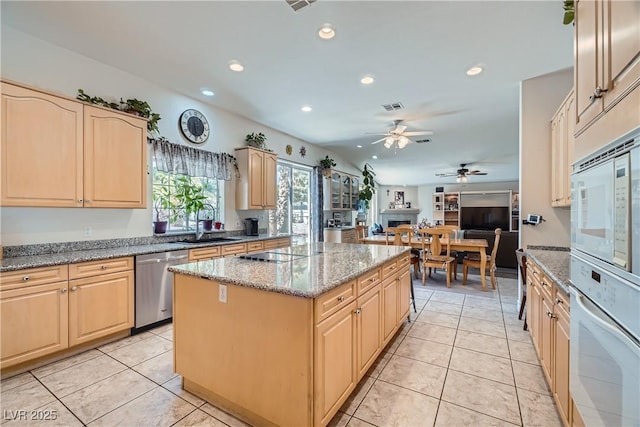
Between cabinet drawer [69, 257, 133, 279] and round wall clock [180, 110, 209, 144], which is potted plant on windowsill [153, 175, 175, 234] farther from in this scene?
cabinet drawer [69, 257, 133, 279]

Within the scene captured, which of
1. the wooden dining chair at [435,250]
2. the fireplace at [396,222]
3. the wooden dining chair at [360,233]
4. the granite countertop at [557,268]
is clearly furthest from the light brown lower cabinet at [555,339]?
the fireplace at [396,222]

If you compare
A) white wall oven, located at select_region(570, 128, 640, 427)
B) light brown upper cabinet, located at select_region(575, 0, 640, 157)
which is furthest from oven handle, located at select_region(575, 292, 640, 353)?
light brown upper cabinet, located at select_region(575, 0, 640, 157)

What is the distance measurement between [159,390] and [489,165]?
9583 mm

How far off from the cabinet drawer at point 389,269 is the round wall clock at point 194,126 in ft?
10.6

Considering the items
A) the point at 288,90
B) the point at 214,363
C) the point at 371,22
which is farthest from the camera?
the point at 288,90

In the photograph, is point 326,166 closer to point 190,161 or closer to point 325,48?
point 190,161

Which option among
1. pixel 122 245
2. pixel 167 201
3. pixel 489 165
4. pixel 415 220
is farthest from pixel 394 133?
pixel 415 220

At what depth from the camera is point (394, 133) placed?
4.92 m

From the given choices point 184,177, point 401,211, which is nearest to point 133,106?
point 184,177

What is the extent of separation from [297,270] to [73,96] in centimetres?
304

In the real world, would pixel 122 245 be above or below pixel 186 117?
below

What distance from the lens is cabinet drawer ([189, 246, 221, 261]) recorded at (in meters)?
3.42

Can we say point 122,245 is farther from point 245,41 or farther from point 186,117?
point 245,41

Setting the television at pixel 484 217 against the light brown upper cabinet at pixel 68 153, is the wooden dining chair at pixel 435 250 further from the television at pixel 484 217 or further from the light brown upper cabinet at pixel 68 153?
the television at pixel 484 217
